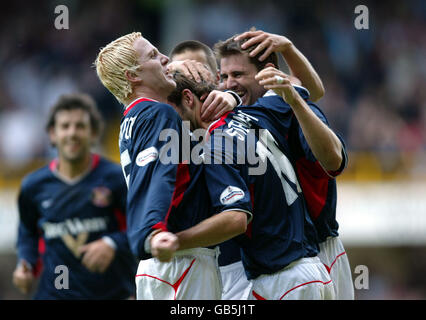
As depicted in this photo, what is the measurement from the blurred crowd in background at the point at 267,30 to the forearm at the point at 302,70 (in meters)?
6.82

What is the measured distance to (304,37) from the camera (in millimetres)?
14266

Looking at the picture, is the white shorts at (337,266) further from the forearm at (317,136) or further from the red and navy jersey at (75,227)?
the red and navy jersey at (75,227)

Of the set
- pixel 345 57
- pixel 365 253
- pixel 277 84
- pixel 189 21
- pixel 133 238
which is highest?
pixel 189 21

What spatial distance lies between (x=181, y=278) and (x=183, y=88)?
1.23 meters

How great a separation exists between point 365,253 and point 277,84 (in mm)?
9952

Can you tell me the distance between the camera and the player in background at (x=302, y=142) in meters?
4.28

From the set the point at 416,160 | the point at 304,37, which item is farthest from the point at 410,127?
the point at 304,37

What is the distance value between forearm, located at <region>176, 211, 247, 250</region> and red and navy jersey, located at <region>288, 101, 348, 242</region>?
800 millimetres

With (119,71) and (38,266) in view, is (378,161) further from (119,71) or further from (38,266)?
(119,71)

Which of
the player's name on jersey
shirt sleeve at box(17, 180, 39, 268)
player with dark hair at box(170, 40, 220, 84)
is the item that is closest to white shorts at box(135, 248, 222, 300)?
player with dark hair at box(170, 40, 220, 84)

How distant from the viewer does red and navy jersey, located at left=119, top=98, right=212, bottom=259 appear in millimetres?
3436

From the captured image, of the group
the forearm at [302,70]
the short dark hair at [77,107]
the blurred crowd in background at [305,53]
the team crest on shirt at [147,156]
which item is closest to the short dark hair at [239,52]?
the forearm at [302,70]

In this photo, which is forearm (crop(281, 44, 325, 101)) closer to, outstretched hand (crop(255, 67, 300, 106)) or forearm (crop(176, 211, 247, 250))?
outstretched hand (crop(255, 67, 300, 106))

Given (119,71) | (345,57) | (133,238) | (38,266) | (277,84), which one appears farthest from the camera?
(345,57)
